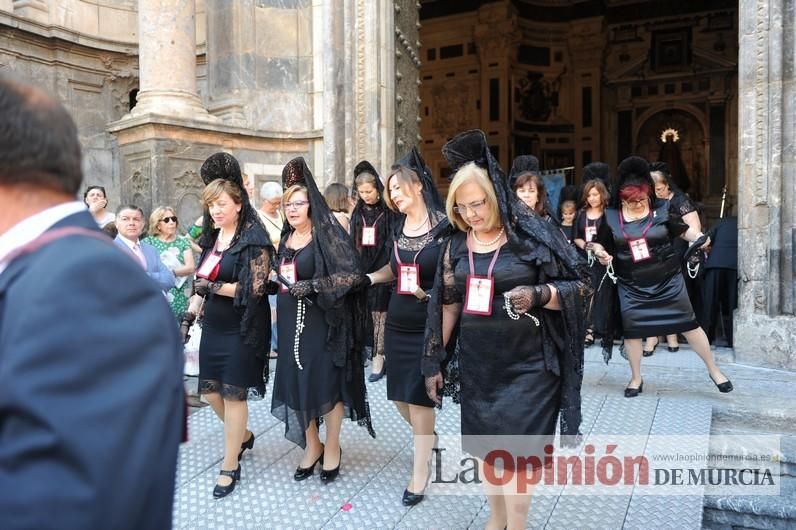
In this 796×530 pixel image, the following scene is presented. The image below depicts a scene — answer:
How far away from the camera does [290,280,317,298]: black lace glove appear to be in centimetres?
387

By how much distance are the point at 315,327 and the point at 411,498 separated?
3.81 feet

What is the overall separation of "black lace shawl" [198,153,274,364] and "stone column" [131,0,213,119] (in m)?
4.27

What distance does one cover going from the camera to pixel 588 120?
61.8ft

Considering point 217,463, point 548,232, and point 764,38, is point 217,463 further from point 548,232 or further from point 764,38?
point 764,38

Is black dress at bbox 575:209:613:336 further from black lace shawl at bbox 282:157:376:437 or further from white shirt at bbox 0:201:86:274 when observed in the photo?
white shirt at bbox 0:201:86:274

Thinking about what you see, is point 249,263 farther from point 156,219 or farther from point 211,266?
point 156,219

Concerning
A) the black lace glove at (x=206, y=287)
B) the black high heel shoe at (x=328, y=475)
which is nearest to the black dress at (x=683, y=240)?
the black high heel shoe at (x=328, y=475)

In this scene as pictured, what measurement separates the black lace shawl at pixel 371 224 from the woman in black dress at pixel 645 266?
71.5 inches

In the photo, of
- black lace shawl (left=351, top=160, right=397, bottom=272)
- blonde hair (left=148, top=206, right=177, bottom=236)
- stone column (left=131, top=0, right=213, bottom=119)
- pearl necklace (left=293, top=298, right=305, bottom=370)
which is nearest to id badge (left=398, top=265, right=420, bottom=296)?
pearl necklace (left=293, top=298, right=305, bottom=370)

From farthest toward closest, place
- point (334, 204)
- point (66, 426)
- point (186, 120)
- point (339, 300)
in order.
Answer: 1. point (186, 120)
2. point (334, 204)
3. point (339, 300)
4. point (66, 426)

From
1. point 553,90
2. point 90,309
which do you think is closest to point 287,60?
point 90,309

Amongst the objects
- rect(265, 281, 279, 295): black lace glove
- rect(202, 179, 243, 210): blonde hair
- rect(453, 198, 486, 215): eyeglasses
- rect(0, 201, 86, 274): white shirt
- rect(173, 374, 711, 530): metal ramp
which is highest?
rect(202, 179, 243, 210): blonde hair

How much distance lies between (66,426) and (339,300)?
2905mm

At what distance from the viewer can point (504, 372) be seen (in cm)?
296
